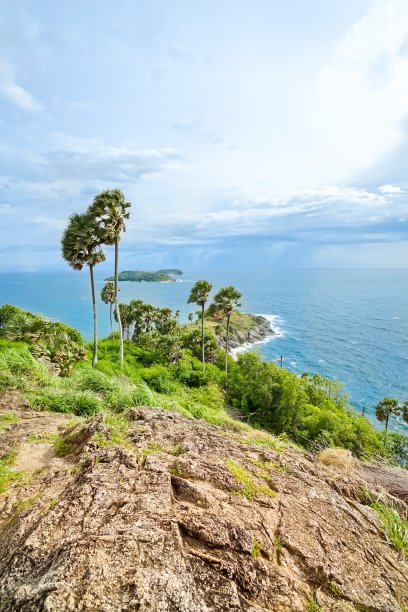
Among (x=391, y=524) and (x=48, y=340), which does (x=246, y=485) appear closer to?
(x=391, y=524)

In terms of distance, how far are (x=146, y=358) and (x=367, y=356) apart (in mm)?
56767

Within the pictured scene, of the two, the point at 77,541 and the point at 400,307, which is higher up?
the point at 77,541

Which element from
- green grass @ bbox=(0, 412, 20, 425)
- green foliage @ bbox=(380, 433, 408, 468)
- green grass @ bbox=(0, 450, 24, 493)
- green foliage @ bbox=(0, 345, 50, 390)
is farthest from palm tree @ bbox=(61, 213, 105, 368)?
green foliage @ bbox=(380, 433, 408, 468)

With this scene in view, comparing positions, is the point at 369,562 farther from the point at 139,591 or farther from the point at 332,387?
the point at 332,387

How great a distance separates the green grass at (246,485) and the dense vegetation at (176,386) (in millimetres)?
4241

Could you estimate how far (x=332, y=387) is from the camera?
1608 inches

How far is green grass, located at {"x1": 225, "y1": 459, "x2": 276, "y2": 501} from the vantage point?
4.61m

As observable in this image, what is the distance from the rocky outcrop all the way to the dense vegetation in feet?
107

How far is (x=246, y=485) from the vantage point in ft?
15.5

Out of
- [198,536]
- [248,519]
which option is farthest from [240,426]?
[198,536]

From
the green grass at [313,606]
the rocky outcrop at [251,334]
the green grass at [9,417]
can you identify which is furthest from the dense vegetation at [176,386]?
the rocky outcrop at [251,334]

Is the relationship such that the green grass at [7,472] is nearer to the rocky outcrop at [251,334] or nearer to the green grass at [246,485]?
the green grass at [246,485]

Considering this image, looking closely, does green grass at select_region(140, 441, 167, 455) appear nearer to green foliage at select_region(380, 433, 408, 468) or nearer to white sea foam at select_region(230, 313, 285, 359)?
green foliage at select_region(380, 433, 408, 468)

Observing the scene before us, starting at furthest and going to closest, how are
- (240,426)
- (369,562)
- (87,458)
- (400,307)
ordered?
(400,307)
(240,426)
(87,458)
(369,562)
